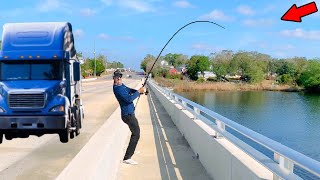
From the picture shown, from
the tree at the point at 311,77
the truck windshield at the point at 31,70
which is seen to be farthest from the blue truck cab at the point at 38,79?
the tree at the point at 311,77

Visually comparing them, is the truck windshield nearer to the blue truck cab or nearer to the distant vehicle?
the blue truck cab

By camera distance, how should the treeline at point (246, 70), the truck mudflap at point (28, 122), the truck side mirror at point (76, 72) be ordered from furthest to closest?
the treeline at point (246, 70) → the truck side mirror at point (76, 72) → the truck mudflap at point (28, 122)

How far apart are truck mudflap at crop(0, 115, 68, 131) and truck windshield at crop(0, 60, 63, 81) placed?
1.23 meters

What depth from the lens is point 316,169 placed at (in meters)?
3.14

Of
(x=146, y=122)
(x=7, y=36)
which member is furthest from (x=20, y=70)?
(x=146, y=122)

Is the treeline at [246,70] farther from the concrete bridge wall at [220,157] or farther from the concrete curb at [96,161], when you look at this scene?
the concrete curb at [96,161]

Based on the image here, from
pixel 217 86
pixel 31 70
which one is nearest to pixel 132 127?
pixel 31 70

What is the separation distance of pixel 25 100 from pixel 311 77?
128916 mm

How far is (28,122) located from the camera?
7973 millimetres

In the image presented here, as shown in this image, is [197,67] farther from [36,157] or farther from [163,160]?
[36,157]

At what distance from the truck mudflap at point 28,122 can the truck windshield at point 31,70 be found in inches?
48.5

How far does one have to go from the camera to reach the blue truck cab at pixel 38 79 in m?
8.14

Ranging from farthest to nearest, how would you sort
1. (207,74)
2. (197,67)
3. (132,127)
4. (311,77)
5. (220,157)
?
(207,74)
(197,67)
(311,77)
(132,127)
(220,157)

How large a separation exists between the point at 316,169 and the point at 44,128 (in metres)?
6.03
